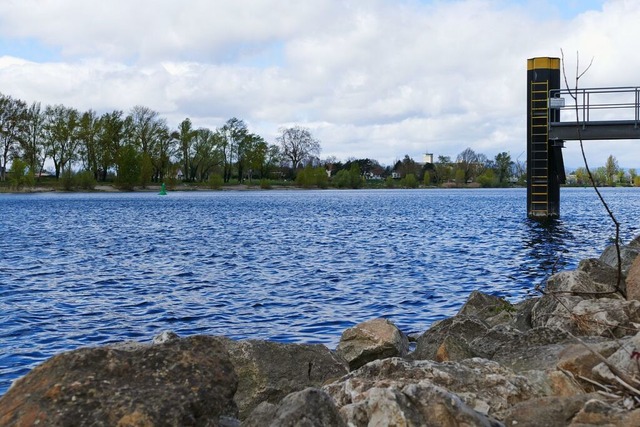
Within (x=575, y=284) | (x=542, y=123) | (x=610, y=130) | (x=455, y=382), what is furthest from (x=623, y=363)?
(x=542, y=123)

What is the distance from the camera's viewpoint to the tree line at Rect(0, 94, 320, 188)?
11331 cm

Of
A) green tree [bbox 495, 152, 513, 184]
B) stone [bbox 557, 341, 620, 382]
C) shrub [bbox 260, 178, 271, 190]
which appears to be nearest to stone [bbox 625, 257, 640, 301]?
stone [bbox 557, 341, 620, 382]

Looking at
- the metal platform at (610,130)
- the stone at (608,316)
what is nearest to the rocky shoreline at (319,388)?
the stone at (608,316)

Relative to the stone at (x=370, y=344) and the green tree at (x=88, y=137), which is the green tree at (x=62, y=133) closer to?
the green tree at (x=88, y=137)

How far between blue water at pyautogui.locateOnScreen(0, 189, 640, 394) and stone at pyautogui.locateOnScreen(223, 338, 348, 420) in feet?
13.0

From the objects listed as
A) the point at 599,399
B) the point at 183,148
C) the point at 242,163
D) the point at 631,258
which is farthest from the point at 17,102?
the point at 599,399

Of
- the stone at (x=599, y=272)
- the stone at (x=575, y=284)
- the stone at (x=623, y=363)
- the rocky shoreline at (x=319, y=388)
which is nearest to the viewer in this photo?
the rocky shoreline at (x=319, y=388)

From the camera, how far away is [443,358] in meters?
8.62

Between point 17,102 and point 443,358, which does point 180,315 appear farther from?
point 17,102

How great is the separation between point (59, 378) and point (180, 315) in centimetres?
1094

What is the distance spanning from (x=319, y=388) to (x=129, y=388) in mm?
1801

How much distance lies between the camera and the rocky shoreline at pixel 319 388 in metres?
4.86

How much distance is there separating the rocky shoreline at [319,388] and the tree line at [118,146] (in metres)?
112

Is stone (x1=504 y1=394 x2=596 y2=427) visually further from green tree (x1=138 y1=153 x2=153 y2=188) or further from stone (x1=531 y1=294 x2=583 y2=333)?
green tree (x1=138 y1=153 x2=153 y2=188)
